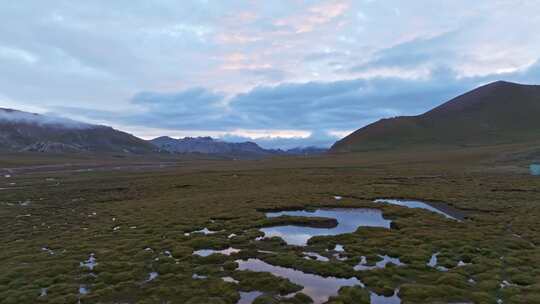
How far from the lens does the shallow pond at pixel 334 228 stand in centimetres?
2736

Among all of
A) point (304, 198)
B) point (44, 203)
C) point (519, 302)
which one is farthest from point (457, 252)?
point (44, 203)

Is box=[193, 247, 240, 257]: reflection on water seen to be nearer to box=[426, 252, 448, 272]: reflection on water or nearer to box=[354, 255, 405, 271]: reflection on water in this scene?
box=[354, 255, 405, 271]: reflection on water

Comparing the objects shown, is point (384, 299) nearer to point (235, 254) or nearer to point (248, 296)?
point (248, 296)

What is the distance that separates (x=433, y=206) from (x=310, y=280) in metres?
26.1

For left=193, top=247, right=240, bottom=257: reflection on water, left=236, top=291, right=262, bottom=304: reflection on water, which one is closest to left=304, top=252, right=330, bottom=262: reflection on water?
left=193, top=247, right=240, bottom=257: reflection on water

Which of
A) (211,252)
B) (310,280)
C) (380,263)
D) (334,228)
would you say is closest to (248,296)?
(310,280)

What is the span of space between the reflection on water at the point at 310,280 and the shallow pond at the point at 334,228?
5.20m

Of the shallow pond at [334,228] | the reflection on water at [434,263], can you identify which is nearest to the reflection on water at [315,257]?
the shallow pond at [334,228]

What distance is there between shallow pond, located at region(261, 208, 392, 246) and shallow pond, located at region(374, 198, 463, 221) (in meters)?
5.30

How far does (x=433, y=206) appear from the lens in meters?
38.9

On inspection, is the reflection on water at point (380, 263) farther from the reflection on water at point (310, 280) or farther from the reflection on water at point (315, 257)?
the reflection on water at point (315, 257)

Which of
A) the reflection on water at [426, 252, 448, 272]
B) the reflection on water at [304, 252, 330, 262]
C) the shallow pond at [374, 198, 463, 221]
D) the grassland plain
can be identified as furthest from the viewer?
the shallow pond at [374, 198, 463, 221]

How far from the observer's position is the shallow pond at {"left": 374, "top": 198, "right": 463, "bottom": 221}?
33750mm

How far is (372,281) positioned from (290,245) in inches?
304
